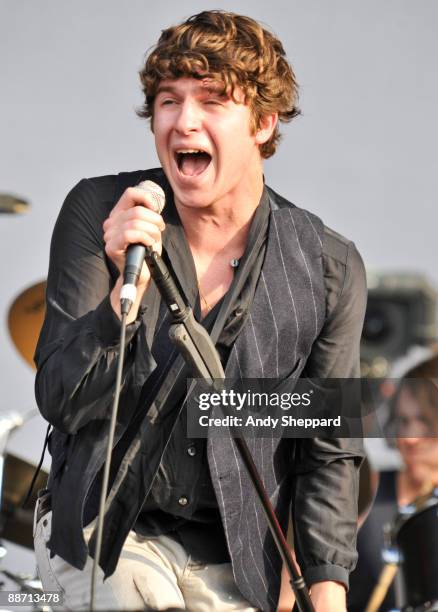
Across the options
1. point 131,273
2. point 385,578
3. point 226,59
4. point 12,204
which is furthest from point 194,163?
point 385,578

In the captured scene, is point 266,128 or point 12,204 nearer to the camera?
point 266,128

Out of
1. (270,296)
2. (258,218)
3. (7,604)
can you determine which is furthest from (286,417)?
(7,604)

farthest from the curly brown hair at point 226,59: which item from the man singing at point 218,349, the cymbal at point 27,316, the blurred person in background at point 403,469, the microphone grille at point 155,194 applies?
the blurred person in background at point 403,469

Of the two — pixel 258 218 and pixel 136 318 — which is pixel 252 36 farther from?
pixel 136 318

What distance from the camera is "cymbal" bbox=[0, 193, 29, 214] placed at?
447cm

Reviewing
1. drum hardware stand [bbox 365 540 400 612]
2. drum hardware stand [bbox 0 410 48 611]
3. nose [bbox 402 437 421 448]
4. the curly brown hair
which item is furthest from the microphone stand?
nose [bbox 402 437 421 448]

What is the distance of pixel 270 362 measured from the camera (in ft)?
8.68

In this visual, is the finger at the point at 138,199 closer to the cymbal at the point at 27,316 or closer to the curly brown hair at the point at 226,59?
the curly brown hair at the point at 226,59

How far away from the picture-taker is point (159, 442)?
2457 mm

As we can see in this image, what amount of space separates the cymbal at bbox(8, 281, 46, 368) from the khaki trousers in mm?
2089

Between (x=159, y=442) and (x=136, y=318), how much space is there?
38cm

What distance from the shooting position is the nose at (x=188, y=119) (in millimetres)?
2566

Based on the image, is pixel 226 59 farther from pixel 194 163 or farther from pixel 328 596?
pixel 328 596

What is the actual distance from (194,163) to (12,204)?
78.5 inches
